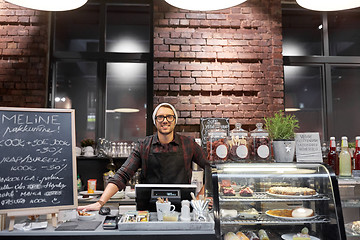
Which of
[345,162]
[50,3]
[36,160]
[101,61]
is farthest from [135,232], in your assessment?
[101,61]

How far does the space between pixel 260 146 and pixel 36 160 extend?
4.97 feet

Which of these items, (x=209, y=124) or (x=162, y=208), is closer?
(x=162, y=208)

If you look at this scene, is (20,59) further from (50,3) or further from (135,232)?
(135,232)

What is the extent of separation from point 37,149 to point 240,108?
2.81 meters

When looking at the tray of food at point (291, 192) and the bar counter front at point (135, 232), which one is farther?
the tray of food at point (291, 192)

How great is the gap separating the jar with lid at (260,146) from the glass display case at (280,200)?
0.12 meters

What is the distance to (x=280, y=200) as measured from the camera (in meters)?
2.11

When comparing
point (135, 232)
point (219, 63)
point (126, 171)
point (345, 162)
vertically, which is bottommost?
point (135, 232)

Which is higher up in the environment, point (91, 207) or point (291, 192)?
point (291, 192)

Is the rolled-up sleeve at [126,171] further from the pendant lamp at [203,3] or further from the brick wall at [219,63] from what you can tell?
the pendant lamp at [203,3]

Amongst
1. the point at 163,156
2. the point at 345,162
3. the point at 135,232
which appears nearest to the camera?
the point at 135,232

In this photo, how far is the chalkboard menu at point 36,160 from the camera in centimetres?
185

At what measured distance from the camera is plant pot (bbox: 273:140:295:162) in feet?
7.38

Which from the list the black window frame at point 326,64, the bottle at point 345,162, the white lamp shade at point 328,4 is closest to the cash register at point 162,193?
the bottle at point 345,162
